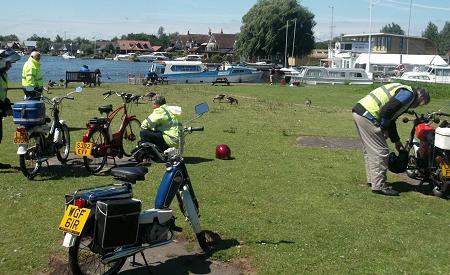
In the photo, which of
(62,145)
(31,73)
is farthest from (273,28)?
(62,145)

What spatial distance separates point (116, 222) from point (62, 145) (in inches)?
221

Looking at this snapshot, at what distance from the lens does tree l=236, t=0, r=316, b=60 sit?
8275 cm

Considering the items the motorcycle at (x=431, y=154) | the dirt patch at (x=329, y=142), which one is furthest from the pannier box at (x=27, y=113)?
the dirt patch at (x=329, y=142)

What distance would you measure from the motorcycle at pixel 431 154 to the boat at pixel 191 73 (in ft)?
133

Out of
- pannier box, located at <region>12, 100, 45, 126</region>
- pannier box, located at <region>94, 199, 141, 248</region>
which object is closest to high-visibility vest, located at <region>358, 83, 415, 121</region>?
pannier box, located at <region>94, 199, 141, 248</region>

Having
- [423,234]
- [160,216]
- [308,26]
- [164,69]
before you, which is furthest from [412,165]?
[308,26]

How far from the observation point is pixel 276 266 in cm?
552

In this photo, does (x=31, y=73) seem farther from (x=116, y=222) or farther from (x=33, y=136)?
(x=116, y=222)

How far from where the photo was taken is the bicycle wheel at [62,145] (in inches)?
385

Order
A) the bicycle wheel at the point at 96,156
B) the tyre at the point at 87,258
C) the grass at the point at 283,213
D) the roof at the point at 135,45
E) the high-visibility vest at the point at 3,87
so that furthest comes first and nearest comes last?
the roof at the point at 135,45
the high-visibility vest at the point at 3,87
the bicycle wheel at the point at 96,156
the grass at the point at 283,213
the tyre at the point at 87,258

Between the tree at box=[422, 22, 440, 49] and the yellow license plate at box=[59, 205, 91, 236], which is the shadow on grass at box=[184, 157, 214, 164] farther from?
the tree at box=[422, 22, 440, 49]

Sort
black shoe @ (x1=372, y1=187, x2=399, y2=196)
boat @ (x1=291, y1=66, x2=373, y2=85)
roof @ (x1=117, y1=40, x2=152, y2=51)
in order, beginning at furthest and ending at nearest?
1. roof @ (x1=117, y1=40, x2=152, y2=51)
2. boat @ (x1=291, y1=66, x2=373, y2=85)
3. black shoe @ (x1=372, y1=187, x2=399, y2=196)

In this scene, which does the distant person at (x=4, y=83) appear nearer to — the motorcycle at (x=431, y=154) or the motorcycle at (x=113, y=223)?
the motorcycle at (x=113, y=223)

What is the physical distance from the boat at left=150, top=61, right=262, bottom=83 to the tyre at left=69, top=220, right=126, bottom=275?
43965 mm
